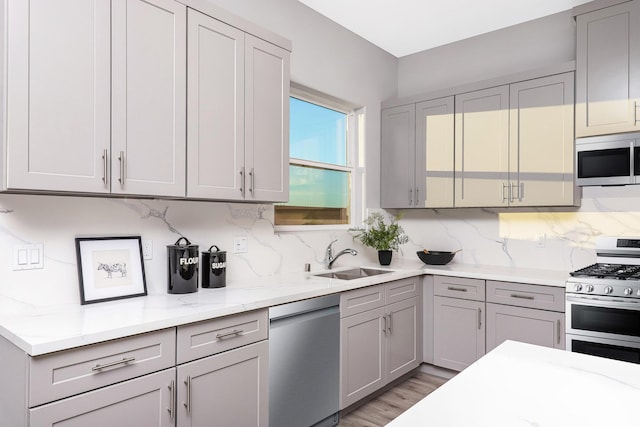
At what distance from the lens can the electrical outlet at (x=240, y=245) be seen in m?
2.75

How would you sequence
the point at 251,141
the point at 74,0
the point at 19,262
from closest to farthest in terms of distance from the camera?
the point at 74,0 → the point at 19,262 → the point at 251,141

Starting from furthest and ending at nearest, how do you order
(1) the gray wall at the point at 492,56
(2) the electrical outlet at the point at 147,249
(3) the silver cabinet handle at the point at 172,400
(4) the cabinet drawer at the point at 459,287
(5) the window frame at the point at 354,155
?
(5) the window frame at the point at 354,155 < (1) the gray wall at the point at 492,56 < (4) the cabinet drawer at the point at 459,287 < (2) the electrical outlet at the point at 147,249 < (3) the silver cabinet handle at the point at 172,400

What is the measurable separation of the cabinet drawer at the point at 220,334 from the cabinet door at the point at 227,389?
1.3 inches

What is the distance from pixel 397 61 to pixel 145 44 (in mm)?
2984

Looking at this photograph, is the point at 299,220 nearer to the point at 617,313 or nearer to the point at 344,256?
the point at 344,256

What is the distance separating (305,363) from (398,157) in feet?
7.27

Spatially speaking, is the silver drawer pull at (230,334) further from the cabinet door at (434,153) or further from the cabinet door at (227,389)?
the cabinet door at (434,153)

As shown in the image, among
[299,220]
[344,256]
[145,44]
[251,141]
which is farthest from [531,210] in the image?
[145,44]

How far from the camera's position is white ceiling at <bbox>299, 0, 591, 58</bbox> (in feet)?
10.6

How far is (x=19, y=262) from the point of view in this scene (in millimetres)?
1853

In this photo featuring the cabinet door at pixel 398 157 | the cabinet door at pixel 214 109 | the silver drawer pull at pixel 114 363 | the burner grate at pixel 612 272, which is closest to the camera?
the silver drawer pull at pixel 114 363

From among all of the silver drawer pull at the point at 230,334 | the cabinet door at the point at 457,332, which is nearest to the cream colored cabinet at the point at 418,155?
the cabinet door at the point at 457,332

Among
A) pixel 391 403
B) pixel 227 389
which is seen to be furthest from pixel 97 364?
pixel 391 403

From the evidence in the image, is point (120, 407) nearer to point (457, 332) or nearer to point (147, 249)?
point (147, 249)
